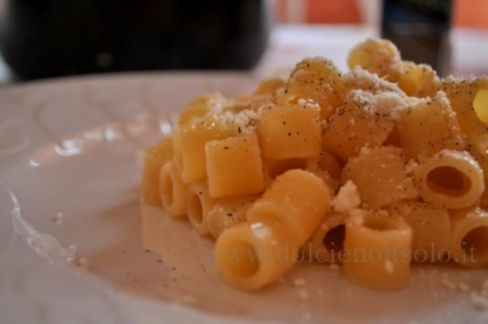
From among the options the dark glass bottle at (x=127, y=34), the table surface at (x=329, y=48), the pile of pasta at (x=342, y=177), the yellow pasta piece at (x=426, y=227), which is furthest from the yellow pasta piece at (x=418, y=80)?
the table surface at (x=329, y=48)

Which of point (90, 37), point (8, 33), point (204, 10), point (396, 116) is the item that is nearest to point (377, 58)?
point (396, 116)

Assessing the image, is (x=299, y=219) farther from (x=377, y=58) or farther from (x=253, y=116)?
(x=377, y=58)

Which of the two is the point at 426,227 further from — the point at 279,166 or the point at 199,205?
the point at 199,205

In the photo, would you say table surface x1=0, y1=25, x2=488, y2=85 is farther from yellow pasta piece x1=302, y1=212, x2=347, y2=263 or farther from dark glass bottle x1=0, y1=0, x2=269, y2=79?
yellow pasta piece x1=302, y1=212, x2=347, y2=263

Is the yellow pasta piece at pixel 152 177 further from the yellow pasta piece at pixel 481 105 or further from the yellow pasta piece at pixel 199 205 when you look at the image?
the yellow pasta piece at pixel 481 105

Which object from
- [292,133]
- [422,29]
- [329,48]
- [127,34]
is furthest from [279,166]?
[329,48]

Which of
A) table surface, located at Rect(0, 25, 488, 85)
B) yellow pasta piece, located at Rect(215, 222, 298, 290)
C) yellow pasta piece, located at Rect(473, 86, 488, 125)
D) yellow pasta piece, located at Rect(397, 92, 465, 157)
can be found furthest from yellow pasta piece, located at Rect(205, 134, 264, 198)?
table surface, located at Rect(0, 25, 488, 85)
